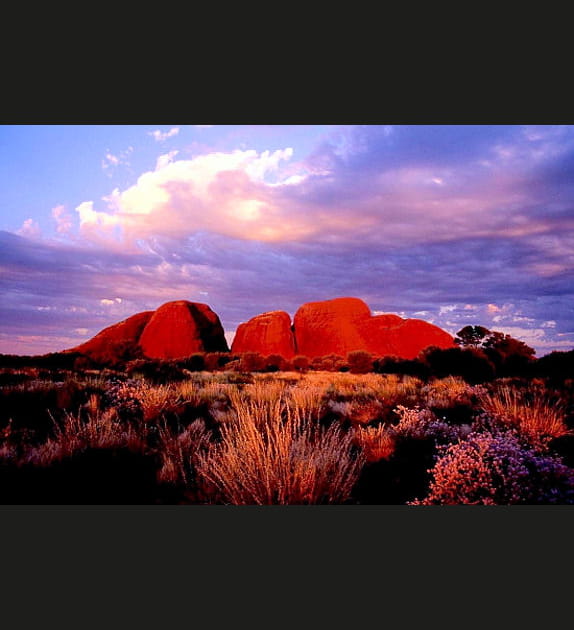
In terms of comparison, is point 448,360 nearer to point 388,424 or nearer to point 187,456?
point 388,424

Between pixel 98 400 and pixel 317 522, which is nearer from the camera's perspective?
pixel 317 522

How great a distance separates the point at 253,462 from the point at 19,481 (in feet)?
6.79

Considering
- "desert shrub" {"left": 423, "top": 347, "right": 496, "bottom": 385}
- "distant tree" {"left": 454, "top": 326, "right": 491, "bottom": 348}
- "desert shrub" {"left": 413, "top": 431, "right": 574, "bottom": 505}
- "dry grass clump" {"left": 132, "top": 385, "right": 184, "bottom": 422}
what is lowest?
"desert shrub" {"left": 413, "top": 431, "right": 574, "bottom": 505}

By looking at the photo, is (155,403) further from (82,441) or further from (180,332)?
(180,332)

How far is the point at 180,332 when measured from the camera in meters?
16.6

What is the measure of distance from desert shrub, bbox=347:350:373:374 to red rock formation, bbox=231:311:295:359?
5497 mm

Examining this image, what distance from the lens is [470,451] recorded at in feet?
9.82

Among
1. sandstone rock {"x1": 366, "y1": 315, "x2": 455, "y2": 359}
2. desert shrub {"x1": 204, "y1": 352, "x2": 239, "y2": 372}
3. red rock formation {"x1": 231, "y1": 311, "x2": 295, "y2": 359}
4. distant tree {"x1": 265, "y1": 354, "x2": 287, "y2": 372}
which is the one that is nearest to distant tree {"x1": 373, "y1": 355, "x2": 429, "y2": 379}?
sandstone rock {"x1": 366, "y1": 315, "x2": 455, "y2": 359}

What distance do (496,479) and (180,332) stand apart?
15.3 meters

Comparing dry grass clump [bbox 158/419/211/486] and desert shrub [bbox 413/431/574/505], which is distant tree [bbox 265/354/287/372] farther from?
desert shrub [bbox 413/431/574/505]

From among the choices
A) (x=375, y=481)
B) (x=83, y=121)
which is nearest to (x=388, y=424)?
(x=375, y=481)

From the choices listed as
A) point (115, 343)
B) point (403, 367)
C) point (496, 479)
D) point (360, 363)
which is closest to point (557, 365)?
point (496, 479)

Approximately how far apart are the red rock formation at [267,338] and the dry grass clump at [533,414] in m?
15.0

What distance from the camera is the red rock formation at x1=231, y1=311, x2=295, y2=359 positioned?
64.9 feet
